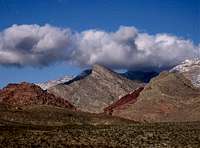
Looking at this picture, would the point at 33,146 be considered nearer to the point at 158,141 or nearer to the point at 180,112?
the point at 158,141

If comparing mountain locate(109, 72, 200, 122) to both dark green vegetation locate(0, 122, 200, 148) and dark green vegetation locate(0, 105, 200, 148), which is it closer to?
dark green vegetation locate(0, 105, 200, 148)

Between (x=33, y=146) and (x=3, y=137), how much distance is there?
16.4 feet

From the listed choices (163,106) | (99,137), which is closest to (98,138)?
(99,137)

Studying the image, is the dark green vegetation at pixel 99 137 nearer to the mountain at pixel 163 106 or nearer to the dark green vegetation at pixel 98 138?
the dark green vegetation at pixel 98 138

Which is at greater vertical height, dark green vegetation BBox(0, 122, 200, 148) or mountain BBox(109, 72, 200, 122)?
mountain BBox(109, 72, 200, 122)

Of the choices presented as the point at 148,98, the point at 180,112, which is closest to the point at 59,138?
the point at 180,112

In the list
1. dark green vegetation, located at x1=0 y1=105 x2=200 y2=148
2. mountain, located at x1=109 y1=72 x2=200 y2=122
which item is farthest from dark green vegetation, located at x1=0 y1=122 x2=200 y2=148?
mountain, located at x1=109 y1=72 x2=200 y2=122

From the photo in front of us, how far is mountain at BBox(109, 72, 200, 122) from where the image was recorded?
16565 centimetres

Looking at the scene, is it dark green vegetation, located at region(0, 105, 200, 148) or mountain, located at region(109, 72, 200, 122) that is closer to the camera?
dark green vegetation, located at region(0, 105, 200, 148)

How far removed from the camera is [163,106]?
7106 inches

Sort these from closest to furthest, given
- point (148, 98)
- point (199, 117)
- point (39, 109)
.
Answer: point (39, 109) → point (199, 117) → point (148, 98)

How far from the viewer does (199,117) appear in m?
153

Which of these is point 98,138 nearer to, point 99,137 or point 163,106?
point 99,137

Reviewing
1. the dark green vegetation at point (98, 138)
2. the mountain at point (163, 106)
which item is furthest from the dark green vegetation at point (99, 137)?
the mountain at point (163, 106)
